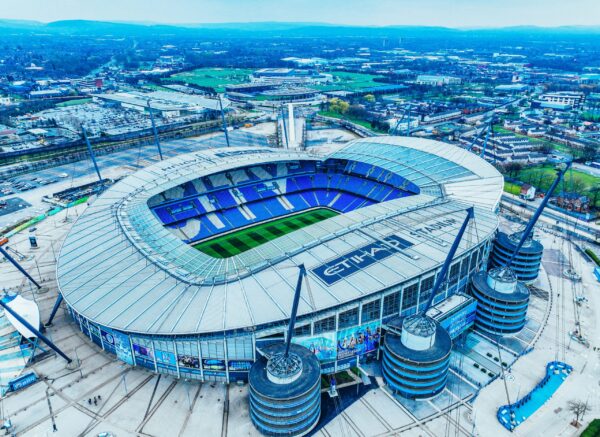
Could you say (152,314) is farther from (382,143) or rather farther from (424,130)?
(424,130)

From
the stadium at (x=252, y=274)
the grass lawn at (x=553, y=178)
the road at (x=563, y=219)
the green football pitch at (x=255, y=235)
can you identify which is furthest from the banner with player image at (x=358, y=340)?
the grass lawn at (x=553, y=178)

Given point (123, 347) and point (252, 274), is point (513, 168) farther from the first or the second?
point (123, 347)

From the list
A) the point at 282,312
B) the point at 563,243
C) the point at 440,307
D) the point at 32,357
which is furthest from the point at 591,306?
the point at 32,357

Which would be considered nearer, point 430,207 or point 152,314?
point 152,314

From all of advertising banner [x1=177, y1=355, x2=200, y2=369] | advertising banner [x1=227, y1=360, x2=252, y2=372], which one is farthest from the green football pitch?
advertising banner [x1=227, y1=360, x2=252, y2=372]

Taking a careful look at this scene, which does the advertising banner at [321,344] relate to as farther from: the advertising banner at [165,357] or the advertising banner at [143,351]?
the advertising banner at [143,351]

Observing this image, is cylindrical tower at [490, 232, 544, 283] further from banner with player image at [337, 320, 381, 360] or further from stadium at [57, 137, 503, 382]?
banner with player image at [337, 320, 381, 360]
